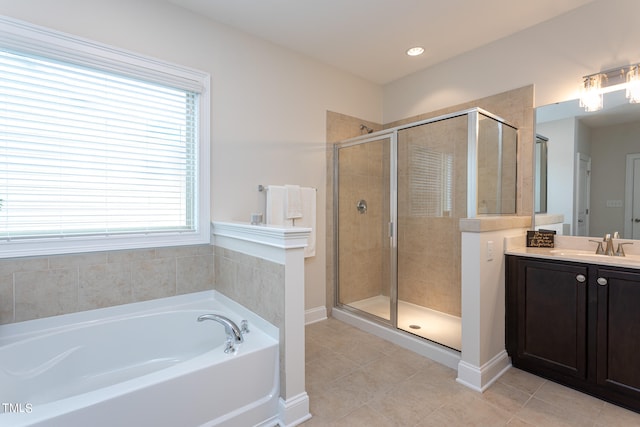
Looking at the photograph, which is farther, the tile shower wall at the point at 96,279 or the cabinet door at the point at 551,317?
the cabinet door at the point at 551,317

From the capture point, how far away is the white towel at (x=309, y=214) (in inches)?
116

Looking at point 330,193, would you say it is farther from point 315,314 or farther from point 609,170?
point 609,170

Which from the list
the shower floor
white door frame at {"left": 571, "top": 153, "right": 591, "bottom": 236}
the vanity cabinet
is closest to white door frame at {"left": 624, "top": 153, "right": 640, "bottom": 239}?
white door frame at {"left": 571, "top": 153, "right": 591, "bottom": 236}

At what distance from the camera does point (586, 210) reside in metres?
2.28

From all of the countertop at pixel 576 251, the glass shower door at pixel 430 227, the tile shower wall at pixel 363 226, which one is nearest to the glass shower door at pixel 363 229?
the tile shower wall at pixel 363 226

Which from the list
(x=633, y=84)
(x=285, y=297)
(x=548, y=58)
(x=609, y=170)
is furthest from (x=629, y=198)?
(x=285, y=297)

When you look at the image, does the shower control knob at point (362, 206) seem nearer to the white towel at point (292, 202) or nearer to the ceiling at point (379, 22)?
the white towel at point (292, 202)

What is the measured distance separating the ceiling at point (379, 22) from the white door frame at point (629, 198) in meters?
1.17

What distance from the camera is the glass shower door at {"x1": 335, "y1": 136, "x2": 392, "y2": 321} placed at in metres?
2.99

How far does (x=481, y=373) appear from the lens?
1.98m

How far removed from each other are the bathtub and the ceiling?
2.20m

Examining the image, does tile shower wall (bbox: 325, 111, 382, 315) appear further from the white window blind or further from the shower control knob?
the white window blind

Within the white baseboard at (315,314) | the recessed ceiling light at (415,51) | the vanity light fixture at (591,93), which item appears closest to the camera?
the vanity light fixture at (591,93)

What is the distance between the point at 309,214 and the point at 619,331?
231 centimetres
